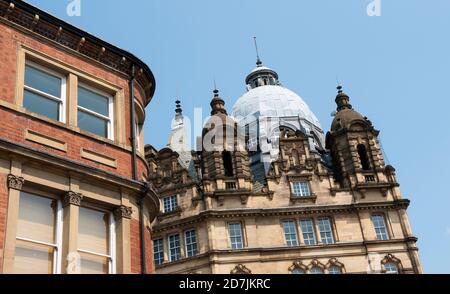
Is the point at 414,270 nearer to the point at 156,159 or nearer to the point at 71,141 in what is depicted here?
the point at 156,159

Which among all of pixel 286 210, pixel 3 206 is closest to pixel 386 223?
pixel 286 210

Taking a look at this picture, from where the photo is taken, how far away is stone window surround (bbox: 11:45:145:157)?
13.5 meters

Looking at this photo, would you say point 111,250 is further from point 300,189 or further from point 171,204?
point 300,189

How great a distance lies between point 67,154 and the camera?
13461mm

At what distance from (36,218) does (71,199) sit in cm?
89

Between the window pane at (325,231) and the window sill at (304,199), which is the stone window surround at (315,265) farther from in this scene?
the window sill at (304,199)

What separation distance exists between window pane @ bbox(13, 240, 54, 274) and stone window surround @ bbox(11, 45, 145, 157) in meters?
3.13

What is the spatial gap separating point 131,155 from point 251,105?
129ft

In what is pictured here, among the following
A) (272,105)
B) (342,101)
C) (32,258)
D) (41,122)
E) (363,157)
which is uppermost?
(272,105)

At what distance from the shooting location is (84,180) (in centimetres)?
1342

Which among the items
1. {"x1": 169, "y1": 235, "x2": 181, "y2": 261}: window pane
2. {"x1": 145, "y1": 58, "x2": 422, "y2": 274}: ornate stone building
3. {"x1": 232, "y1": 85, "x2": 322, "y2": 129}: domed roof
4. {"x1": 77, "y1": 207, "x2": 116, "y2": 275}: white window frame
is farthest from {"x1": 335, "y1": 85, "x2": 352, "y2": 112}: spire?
{"x1": 77, "y1": 207, "x2": 116, "y2": 275}: white window frame

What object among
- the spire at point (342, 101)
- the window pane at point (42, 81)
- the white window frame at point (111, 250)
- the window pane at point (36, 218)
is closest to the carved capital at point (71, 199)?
the window pane at point (36, 218)

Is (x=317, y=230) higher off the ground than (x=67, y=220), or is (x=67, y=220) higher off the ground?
(x=317, y=230)
